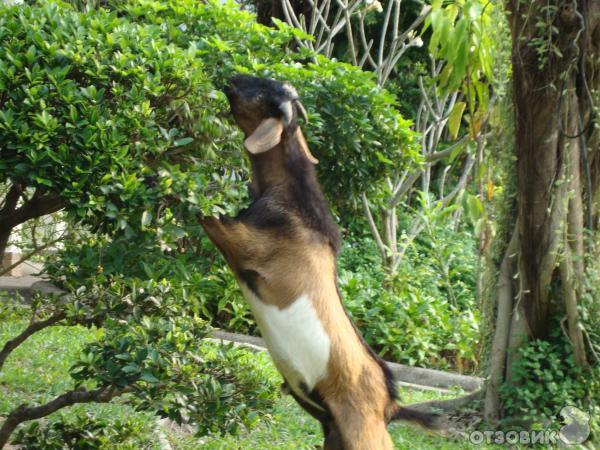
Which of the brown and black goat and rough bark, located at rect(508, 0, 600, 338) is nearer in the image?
the brown and black goat

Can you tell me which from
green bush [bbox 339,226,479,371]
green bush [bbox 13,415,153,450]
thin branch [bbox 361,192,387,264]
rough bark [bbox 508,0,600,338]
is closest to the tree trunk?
rough bark [bbox 508,0,600,338]

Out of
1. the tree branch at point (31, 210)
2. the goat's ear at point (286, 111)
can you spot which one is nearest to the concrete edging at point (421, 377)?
the tree branch at point (31, 210)

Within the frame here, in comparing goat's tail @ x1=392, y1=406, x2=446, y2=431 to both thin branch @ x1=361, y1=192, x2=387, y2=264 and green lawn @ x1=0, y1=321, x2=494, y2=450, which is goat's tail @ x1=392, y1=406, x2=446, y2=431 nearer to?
green lawn @ x1=0, y1=321, x2=494, y2=450

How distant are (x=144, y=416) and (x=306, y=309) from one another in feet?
7.41

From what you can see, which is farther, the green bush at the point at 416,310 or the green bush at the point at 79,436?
the green bush at the point at 416,310

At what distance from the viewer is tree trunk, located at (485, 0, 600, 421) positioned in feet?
16.9

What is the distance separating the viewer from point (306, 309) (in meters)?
3.93

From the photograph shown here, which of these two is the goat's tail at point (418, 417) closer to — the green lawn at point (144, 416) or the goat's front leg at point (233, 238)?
the green lawn at point (144, 416)

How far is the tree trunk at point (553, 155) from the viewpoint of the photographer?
16.9 ft

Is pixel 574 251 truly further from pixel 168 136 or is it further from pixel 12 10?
pixel 12 10

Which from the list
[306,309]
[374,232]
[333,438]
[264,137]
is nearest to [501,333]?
[333,438]

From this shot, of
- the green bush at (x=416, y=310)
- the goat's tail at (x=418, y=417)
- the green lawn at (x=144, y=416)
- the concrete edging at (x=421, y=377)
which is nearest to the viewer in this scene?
the goat's tail at (x=418, y=417)

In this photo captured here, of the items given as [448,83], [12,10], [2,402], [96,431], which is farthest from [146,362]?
[448,83]

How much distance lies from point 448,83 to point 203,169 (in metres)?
3.40
